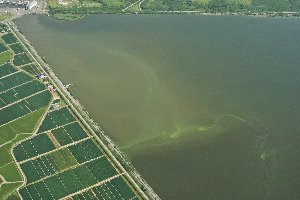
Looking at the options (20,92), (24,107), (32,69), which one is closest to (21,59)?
(32,69)

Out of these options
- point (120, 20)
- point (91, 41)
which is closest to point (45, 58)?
point (91, 41)

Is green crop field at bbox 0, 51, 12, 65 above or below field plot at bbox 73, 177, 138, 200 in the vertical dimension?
above

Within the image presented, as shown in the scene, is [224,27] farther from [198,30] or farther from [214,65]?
[214,65]

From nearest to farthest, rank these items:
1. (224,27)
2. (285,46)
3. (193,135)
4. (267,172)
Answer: (267,172) → (193,135) → (285,46) → (224,27)

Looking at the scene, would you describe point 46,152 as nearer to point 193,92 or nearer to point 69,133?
point 69,133

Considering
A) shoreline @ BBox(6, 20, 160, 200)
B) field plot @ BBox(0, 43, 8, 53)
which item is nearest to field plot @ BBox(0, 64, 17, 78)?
shoreline @ BBox(6, 20, 160, 200)

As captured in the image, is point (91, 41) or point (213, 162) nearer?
point (213, 162)

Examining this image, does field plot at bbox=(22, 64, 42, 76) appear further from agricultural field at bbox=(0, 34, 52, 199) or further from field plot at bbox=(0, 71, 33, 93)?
field plot at bbox=(0, 71, 33, 93)
